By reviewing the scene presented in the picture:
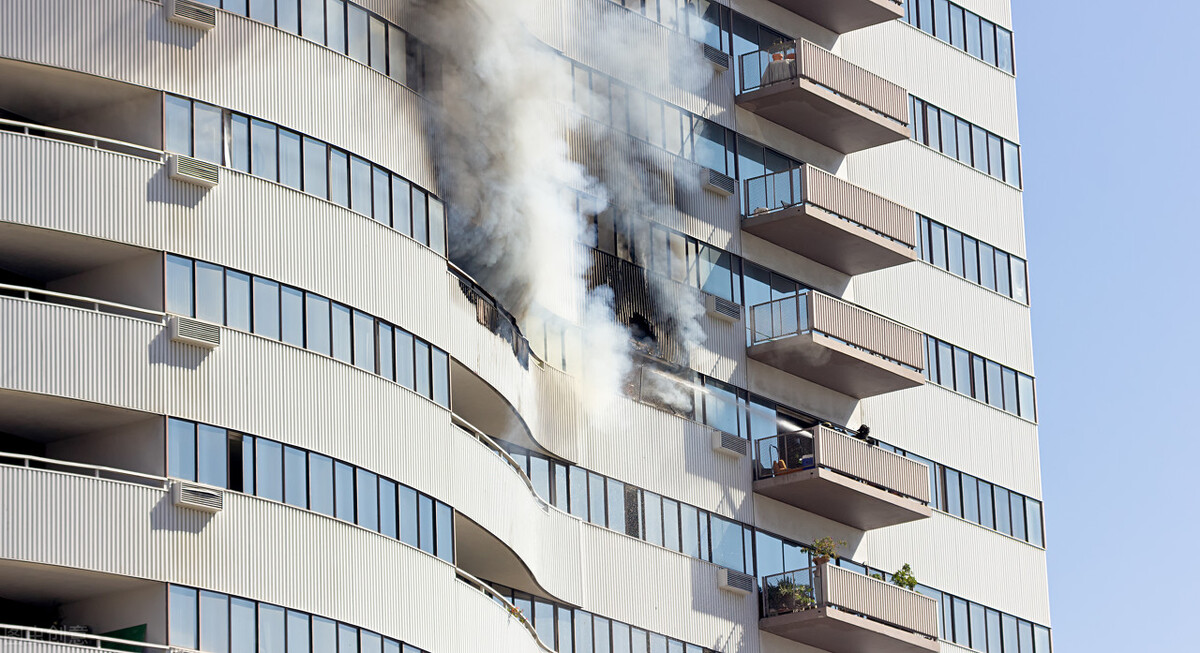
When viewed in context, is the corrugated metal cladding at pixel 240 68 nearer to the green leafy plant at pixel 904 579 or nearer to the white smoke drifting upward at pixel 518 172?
the white smoke drifting upward at pixel 518 172

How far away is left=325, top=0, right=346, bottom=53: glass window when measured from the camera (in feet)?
161

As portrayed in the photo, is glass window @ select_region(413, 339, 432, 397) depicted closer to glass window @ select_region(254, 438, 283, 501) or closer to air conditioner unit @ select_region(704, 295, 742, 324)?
glass window @ select_region(254, 438, 283, 501)

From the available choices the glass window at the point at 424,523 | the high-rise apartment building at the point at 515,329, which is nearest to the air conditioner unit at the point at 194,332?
the high-rise apartment building at the point at 515,329

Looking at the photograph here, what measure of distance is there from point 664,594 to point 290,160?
1510 centimetres

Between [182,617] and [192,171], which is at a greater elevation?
[192,171]

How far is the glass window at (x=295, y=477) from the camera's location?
44469mm

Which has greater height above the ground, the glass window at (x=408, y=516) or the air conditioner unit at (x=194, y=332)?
the air conditioner unit at (x=194, y=332)

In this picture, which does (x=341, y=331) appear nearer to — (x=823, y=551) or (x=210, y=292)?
(x=210, y=292)

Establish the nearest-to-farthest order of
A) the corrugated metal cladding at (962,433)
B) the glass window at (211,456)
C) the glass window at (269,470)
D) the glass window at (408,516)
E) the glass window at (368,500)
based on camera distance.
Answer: the glass window at (211,456), the glass window at (269,470), the glass window at (368,500), the glass window at (408,516), the corrugated metal cladding at (962,433)

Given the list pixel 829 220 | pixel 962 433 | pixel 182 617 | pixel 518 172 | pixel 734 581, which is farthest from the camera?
pixel 962 433

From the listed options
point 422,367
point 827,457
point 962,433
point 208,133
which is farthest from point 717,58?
point 208,133

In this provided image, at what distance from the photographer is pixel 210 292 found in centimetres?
4481

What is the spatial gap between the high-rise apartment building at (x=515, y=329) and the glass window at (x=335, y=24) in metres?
0.09

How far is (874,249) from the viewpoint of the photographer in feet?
206
